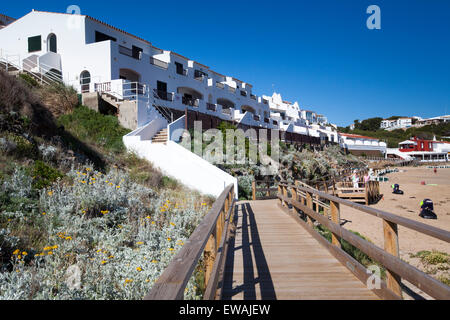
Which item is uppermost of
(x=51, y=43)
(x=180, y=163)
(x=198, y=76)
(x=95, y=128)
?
(x=51, y=43)

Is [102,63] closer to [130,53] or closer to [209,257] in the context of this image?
[130,53]

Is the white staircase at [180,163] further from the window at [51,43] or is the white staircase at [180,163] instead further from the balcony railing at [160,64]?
the window at [51,43]

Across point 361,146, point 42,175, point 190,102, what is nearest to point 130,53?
point 190,102

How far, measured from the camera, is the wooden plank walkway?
3.47 m

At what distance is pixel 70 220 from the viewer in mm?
5707

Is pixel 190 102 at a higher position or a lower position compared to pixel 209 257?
higher

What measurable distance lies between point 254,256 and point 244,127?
2064 cm

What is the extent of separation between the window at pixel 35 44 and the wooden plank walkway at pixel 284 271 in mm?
23926

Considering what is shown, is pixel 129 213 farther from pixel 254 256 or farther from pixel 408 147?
pixel 408 147

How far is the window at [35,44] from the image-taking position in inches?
880

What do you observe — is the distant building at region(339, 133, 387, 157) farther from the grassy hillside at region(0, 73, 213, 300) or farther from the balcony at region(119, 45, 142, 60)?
the grassy hillside at region(0, 73, 213, 300)

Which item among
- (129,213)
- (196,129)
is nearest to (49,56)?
(196,129)

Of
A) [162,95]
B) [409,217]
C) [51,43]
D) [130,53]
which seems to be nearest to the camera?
[409,217]

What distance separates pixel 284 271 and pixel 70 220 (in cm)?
425
